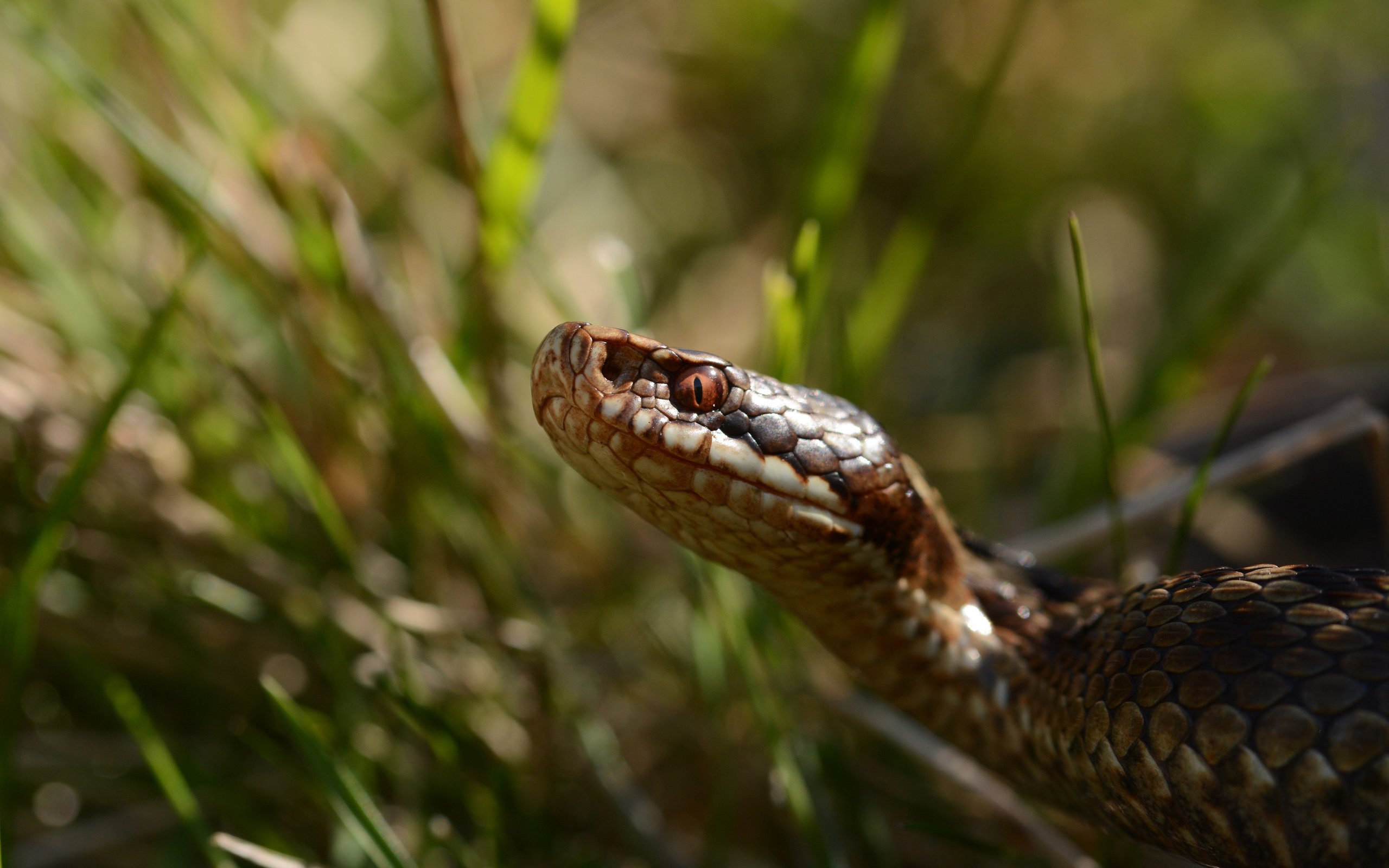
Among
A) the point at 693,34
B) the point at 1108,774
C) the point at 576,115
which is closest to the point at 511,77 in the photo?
the point at 576,115

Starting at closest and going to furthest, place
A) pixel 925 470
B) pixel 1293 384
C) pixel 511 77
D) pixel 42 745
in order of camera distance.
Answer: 1. pixel 42 745
2. pixel 1293 384
3. pixel 925 470
4. pixel 511 77

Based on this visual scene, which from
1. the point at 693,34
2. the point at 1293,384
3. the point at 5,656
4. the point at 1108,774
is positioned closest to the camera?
the point at 1108,774

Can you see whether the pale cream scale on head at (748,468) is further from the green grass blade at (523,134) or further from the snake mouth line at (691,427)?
the green grass blade at (523,134)

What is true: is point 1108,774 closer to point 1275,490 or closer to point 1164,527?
point 1164,527

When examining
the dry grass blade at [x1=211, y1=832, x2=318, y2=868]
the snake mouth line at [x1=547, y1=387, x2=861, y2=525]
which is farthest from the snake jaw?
the dry grass blade at [x1=211, y1=832, x2=318, y2=868]

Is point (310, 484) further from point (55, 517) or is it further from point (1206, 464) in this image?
point (1206, 464)

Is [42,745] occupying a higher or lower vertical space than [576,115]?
lower
